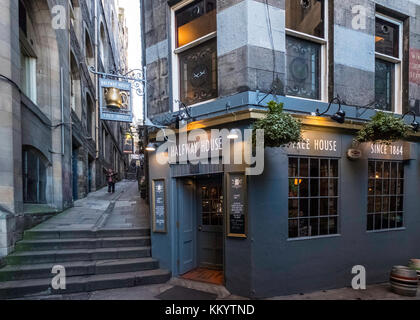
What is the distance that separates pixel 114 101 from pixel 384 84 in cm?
800

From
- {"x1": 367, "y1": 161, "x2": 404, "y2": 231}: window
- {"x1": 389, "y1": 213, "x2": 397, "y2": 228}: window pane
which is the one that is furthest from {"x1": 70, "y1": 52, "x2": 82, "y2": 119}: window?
{"x1": 389, "y1": 213, "x2": 397, "y2": 228}: window pane

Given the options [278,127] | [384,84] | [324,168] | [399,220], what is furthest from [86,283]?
[384,84]

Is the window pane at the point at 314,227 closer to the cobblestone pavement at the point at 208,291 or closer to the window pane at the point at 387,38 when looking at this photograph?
the cobblestone pavement at the point at 208,291

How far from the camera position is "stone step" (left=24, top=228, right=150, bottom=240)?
734cm

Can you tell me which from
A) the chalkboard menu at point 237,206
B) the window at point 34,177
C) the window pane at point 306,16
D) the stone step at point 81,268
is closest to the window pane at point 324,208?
the chalkboard menu at point 237,206

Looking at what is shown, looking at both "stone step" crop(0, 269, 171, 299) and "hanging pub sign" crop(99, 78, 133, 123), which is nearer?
"stone step" crop(0, 269, 171, 299)

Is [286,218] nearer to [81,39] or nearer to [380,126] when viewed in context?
[380,126]

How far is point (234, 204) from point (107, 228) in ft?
14.5

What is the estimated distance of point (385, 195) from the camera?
7512 millimetres

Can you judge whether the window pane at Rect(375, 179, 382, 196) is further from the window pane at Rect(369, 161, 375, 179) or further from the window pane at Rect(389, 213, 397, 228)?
the window pane at Rect(389, 213, 397, 228)

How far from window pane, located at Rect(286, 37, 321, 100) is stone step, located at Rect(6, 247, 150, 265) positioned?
605 centimetres

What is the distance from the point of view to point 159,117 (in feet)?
25.3

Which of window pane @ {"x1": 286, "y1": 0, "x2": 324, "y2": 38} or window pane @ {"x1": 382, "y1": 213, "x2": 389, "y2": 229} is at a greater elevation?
window pane @ {"x1": 286, "y1": 0, "x2": 324, "y2": 38}
